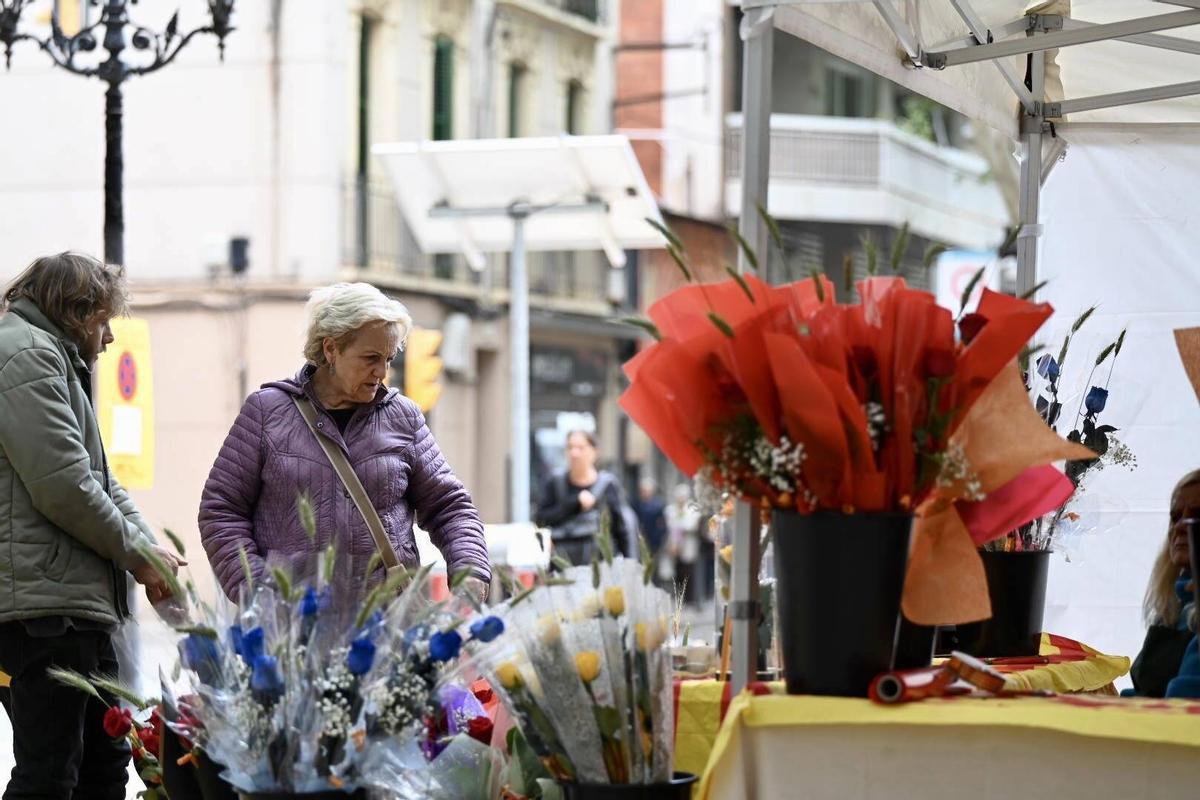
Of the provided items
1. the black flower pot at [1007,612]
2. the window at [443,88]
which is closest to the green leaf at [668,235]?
the black flower pot at [1007,612]

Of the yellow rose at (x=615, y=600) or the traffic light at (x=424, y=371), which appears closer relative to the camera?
the yellow rose at (x=615, y=600)

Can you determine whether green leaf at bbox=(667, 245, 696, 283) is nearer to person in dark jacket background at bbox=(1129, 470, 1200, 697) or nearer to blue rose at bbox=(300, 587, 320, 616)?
blue rose at bbox=(300, 587, 320, 616)

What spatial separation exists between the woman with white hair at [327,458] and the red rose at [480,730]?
0.68 m

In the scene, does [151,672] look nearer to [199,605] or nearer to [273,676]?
[199,605]

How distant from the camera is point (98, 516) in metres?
4.71

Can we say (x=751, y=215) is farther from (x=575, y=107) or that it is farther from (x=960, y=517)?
(x=575, y=107)

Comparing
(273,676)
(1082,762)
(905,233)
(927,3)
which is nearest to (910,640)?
(1082,762)

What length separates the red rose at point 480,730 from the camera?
12.9 ft

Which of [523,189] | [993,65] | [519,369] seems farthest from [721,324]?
[523,189]

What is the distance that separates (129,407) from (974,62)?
5.92 metres

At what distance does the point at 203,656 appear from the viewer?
3.48m

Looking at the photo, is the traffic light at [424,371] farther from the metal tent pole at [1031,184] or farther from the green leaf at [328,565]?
the green leaf at [328,565]

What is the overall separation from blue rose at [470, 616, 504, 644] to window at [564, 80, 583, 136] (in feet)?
75.6

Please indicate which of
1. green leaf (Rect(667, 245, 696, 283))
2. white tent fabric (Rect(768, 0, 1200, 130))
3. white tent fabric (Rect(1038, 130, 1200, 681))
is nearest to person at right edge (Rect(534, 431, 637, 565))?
white tent fabric (Rect(1038, 130, 1200, 681))
